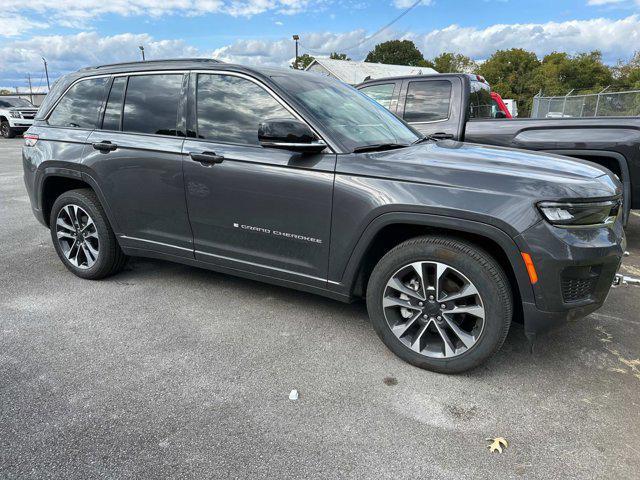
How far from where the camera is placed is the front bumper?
2494 mm

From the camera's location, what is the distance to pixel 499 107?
25.4ft

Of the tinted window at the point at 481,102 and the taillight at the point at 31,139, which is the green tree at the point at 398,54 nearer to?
the tinted window at the point at 481,102

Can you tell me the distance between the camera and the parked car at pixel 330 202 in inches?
102

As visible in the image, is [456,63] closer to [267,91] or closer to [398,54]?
[398,54]

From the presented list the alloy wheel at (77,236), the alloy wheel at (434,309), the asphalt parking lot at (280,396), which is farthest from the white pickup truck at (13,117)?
the alloy wheel at (434,309)

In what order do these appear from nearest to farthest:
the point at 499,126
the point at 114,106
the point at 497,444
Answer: the point at 497,444 → the point at 114,106 → the point at 499,126

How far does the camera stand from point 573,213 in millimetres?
2527

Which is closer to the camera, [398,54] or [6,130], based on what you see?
[6,130]

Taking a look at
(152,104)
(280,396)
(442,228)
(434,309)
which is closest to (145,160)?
(152,104)

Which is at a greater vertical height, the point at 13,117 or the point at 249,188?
the point at 249,188

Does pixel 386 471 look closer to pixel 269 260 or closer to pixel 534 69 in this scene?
pixel 269 260

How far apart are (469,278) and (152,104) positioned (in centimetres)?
275

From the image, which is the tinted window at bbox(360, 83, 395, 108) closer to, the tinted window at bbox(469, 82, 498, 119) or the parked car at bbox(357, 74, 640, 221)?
the parked car at bbox(357, 74, 640, 221)

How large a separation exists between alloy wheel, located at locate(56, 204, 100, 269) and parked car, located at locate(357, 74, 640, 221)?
3.27 meters
